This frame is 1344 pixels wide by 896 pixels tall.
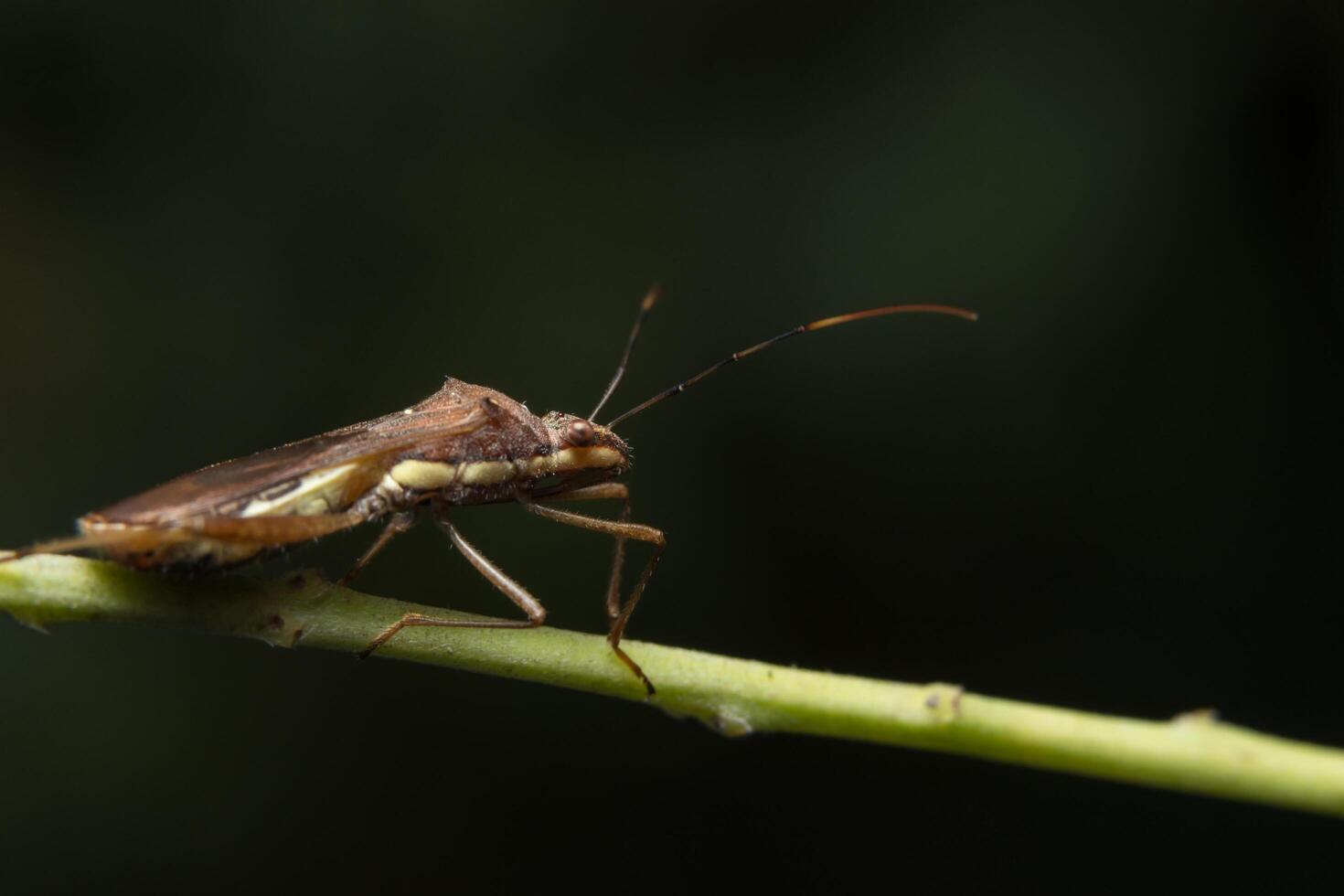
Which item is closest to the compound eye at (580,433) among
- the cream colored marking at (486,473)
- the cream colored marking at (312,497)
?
the cream colored marking at (486,473)

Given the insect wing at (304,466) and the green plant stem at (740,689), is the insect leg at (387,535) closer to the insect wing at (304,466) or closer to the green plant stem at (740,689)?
the insect wing at (304,466)

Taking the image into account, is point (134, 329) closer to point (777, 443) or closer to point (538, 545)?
point (538, 545)

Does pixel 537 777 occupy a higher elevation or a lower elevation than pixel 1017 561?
lower

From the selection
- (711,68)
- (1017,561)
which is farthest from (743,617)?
(711,68)

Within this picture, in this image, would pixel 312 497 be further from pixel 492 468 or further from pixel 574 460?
pixel 574 460

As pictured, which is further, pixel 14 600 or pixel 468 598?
pixel 468 598

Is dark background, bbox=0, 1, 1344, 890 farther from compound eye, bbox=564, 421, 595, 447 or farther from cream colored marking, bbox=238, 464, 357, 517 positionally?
cream colored marking, bbox=238, 464, 357, 517
